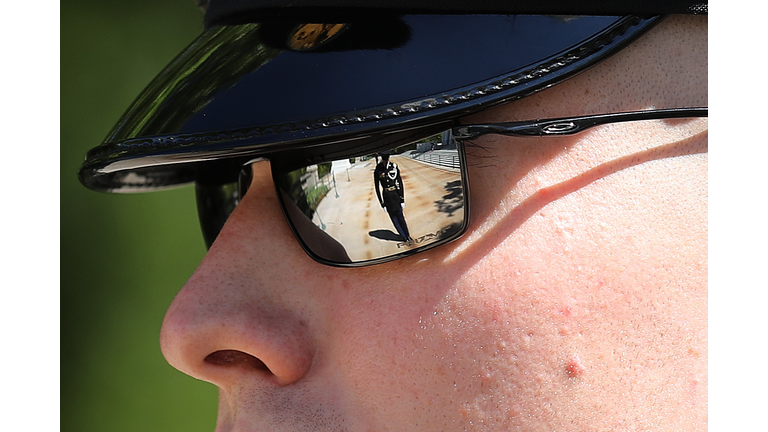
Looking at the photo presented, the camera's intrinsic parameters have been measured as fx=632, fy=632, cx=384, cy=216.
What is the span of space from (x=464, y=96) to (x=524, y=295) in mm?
311

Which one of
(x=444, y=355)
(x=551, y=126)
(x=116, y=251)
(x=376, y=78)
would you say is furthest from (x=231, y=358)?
(x=116, y=251)

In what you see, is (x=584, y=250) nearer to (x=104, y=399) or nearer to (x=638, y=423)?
(x=638, y=423)

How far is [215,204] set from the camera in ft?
5.41

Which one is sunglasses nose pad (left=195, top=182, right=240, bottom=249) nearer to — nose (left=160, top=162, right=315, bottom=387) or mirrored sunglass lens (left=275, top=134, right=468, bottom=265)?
nose (left=160, top=162, right=315, bottom=387)

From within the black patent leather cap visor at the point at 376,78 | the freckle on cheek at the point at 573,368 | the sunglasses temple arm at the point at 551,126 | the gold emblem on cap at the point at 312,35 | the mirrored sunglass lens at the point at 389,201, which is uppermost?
the gold emblem on cap at the point at 312,35

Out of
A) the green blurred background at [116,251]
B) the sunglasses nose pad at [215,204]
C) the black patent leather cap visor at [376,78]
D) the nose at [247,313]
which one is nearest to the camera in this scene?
the black patent leather cap visor at [376,78]

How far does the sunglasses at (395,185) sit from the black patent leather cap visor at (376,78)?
0.03 m

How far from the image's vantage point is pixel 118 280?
304 centimetres

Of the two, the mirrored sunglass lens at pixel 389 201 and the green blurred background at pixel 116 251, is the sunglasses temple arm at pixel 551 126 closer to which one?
the mirrored sunglass lens at pixel 389 201

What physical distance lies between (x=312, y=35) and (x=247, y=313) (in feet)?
1.58

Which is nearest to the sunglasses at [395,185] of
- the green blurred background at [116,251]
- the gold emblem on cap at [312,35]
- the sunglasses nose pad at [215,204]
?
the gold emblem on cap at [312,35]

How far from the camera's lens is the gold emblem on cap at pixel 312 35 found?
1.00 meters

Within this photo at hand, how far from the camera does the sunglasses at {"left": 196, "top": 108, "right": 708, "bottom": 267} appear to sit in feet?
3.18

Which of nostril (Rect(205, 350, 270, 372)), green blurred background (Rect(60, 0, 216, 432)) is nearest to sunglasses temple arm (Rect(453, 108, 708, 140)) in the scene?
nostril (Rect(205, 350, 270, 372))
